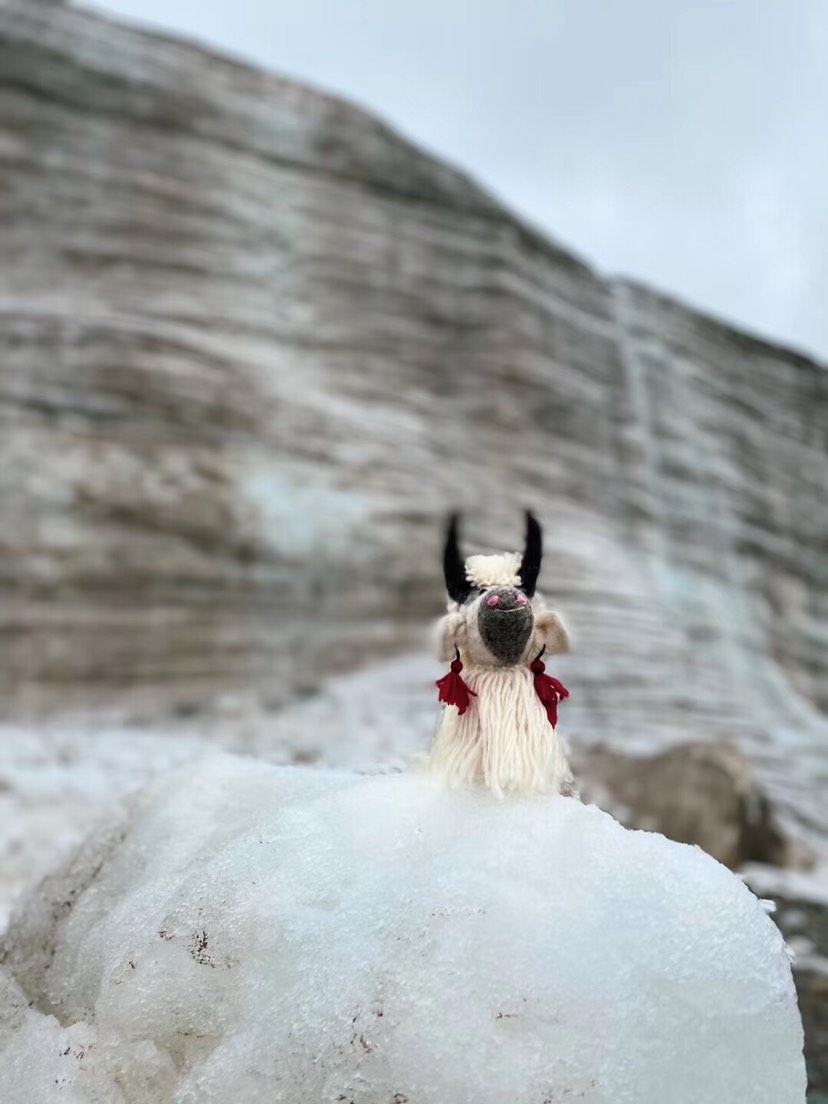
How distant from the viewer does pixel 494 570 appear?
5.81 ft

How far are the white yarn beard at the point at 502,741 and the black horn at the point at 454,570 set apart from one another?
15cm

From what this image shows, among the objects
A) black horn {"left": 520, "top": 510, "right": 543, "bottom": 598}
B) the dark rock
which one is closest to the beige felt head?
black horn {"left": 520, "top": 510, "right": 543, "bottom": 598}

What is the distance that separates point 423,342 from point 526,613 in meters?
7.71

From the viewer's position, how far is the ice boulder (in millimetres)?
1255

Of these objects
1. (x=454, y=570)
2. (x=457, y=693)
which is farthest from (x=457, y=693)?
A: (x=454, y=570)

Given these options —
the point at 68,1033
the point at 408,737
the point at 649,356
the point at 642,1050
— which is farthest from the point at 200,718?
the point at 649,356

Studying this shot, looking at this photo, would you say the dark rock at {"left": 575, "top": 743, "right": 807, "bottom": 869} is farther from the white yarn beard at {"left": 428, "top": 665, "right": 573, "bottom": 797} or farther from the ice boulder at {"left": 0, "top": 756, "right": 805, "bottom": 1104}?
the ice boulder at {"left": 0, "top": 756, "right": 805, "bottom": 1104}

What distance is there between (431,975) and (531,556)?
75 cm

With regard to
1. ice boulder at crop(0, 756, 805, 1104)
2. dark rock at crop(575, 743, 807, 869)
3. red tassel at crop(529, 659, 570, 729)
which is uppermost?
red tassel at crop(529, 659, 570, 729)

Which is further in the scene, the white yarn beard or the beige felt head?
the beige felt head

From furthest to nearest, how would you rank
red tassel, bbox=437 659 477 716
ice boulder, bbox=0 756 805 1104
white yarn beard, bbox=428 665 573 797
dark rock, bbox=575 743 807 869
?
1. dark rock, bbox=575 743 807 869
2. red tassel, bbox=437 659 477 716
3. white yarn beard, bbox=428 665 573 797
4. ice boulder, bbox=0 756 805 1104

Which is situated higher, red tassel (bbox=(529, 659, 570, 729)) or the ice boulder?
red tassel (bbox=(529, 659, 570, 729))

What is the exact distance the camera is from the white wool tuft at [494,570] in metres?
1.76

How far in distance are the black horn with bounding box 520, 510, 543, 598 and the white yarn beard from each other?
0.16 m
